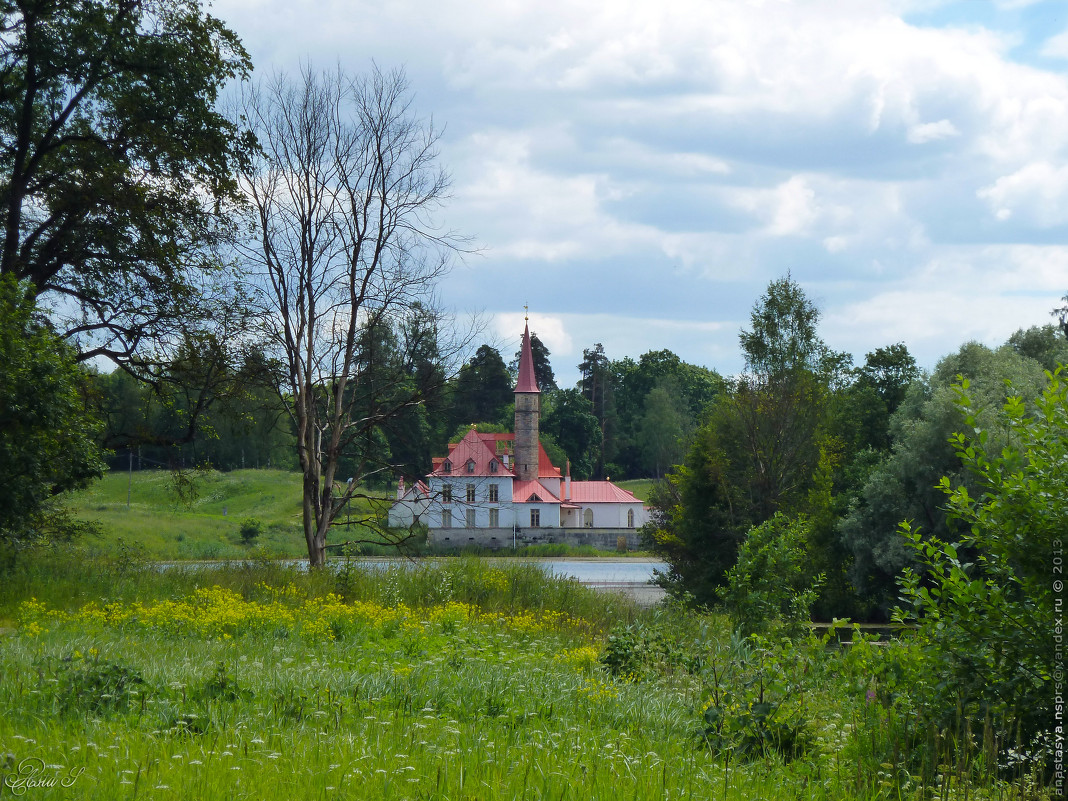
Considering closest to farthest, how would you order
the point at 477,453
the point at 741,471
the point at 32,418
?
the point at 32,418 → the point at 741,471 → the point at 477,453

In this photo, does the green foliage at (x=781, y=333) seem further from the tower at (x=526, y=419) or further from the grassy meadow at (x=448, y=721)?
the tower at (x=526, y=419)

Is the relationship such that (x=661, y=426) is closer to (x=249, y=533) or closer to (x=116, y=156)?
(x=249, y=533)

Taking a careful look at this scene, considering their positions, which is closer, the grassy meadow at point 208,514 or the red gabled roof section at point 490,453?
the grassy meadow at point 208,514

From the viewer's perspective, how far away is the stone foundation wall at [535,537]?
197 ft

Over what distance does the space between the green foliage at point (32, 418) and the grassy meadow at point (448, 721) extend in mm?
4492

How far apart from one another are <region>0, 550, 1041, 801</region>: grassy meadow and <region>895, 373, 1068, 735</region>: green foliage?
37 centimetres

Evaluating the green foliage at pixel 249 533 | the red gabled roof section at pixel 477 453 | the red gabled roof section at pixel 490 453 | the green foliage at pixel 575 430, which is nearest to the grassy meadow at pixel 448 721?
the green foliage at pixel 249 533

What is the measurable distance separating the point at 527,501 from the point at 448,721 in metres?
58.8

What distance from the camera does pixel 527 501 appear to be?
2505 inches

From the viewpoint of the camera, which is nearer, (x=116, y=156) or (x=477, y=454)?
(x=116, y=156)

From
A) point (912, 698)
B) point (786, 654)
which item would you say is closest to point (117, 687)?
point (786, 654)

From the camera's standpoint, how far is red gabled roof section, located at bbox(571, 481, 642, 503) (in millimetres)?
67875

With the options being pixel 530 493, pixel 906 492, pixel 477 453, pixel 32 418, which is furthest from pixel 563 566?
pixel 32 418

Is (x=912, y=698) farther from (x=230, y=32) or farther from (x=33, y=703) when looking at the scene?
(x=230, y=32)
